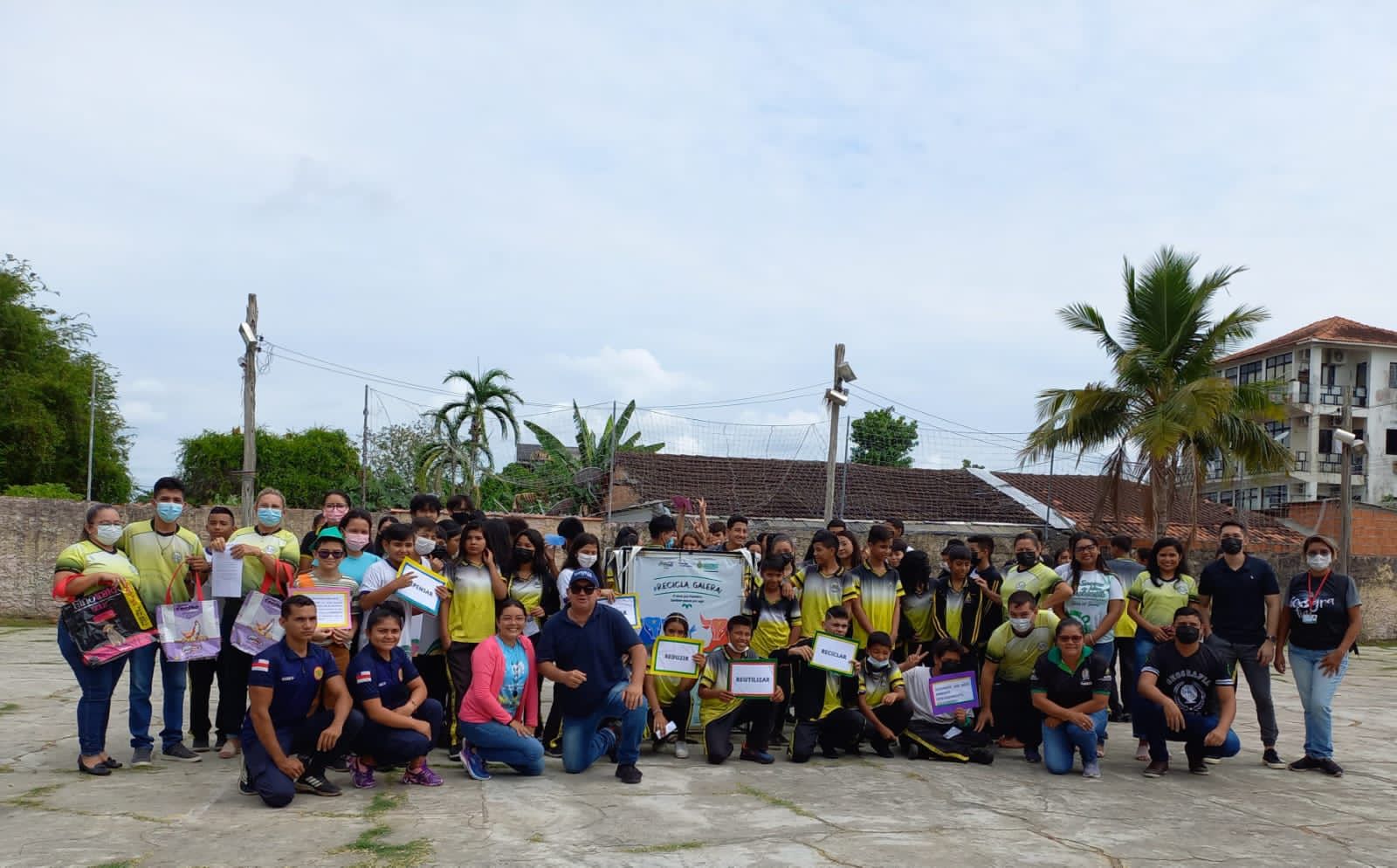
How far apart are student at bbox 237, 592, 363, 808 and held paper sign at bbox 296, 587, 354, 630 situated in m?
0.22

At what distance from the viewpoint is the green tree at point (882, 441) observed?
21516 millimetres

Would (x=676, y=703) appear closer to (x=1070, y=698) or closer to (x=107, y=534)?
(x=1070, y=698)

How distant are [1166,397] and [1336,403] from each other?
1386 inches

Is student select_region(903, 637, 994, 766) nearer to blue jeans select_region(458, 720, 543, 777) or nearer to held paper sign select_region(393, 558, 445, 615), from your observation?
blue jeans select_region(458, 720, 543, 777)

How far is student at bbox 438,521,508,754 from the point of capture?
307 inches

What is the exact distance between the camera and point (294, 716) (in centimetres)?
661

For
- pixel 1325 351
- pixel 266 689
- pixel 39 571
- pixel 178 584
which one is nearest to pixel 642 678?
pixel 266 689

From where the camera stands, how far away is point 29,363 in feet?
91.1

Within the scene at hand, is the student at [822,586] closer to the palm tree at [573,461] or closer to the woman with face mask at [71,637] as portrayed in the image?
the woman with face mask at [71,637]

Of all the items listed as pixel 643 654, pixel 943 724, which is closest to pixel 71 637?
pixel 643 654

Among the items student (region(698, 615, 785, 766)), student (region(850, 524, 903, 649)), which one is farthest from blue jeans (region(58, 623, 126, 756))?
student (region(850, 524, 903, 649))

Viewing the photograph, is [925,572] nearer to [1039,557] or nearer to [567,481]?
[1039,557]

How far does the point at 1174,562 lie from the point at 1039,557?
1.05 m

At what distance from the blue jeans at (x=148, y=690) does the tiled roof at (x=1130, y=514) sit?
16.6 meters
